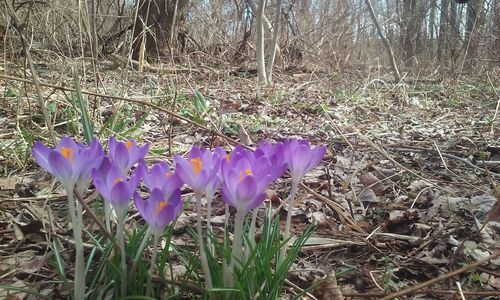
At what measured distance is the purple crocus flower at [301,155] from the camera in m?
0.95

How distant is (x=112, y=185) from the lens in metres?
0.83

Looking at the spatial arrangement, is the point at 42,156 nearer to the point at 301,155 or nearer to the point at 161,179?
the point at 161,179

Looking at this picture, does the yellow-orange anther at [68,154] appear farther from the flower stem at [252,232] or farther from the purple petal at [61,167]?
the flower stem at [252,232]

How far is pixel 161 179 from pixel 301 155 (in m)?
0.30

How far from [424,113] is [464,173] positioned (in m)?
2.49

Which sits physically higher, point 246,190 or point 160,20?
point 160,20

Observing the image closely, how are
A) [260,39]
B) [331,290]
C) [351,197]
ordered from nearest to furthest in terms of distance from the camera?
[331,290] < [351,197] < [260,39]

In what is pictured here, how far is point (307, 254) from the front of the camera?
1.52m

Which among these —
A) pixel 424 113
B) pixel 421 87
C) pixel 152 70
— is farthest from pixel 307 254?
pixel 421 87

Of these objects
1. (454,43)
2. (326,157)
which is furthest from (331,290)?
(454,43)

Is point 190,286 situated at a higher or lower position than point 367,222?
higher

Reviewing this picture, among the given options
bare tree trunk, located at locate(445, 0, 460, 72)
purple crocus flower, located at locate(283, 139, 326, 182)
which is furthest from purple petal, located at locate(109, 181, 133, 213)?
bare tree trunk, located at locate(445, 0, 460, 72)

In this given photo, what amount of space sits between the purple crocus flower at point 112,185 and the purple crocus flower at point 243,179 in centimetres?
17

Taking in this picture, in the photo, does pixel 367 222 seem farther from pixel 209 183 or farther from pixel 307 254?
pixel 209 183
